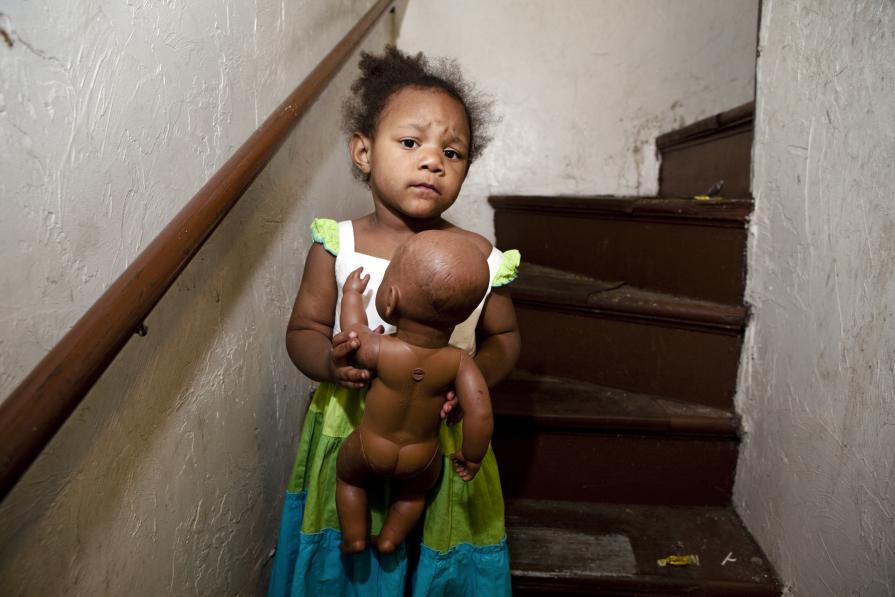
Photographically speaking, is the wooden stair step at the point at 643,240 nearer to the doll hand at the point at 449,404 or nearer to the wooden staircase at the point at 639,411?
the wooden staircase at the point at 639,411

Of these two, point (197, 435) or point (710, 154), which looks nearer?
point (197, 435)

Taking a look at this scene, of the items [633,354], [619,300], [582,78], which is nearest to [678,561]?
[633,354]

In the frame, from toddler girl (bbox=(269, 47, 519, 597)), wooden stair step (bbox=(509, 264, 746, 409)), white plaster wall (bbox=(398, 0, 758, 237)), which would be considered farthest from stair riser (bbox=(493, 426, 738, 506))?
white plaster wall (bbox=(398, 0, 758, 237))

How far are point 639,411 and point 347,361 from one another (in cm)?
86

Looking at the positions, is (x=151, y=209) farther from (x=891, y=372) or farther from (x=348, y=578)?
(x=891, y=372)

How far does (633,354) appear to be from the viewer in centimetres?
150

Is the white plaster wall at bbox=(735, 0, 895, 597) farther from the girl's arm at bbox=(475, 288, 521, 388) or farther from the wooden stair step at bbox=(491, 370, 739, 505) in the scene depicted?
the girl's arm at bbox=(475, 288, 521, 388)

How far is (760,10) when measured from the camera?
4.06 ft

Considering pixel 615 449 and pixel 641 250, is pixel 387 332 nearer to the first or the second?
pixel 615 449

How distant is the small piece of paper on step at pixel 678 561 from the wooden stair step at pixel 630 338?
36 cm

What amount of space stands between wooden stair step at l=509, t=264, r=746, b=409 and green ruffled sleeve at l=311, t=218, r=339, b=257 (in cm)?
71

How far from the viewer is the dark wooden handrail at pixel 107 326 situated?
1.56 ft

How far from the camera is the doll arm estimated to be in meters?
0.74

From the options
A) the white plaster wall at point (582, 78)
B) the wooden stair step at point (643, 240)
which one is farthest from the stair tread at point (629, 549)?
the white plaster wall at point (582, 78)
